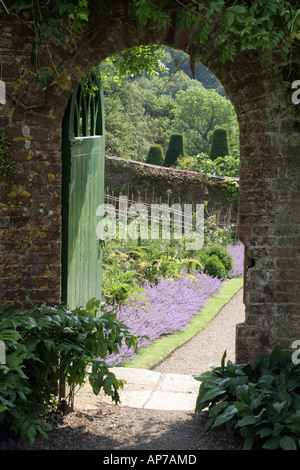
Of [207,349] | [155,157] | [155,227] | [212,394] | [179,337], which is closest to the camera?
[212,394]

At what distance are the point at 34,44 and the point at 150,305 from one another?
450 cm

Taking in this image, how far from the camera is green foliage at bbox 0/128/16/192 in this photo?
13.1ft

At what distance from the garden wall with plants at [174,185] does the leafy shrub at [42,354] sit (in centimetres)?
1200

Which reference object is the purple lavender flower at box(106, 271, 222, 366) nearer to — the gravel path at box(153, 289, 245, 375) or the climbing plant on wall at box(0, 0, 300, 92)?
the gravel path at box(153, 289, 245, 375)

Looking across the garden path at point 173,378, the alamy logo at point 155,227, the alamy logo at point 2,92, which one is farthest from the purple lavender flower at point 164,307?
the alamy logo at point 2,92

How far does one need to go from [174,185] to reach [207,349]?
10.7 m

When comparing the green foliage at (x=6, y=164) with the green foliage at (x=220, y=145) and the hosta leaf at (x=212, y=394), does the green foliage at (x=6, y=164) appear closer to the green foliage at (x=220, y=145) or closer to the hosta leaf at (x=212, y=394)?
the hosta leaf at (x=212, y=394)

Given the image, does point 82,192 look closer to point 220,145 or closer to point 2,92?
point 2,92

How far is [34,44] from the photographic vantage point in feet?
12.8

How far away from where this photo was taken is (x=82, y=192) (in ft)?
16.2

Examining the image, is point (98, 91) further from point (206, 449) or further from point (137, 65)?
point (206, 449)

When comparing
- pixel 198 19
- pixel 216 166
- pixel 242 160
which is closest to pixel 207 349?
pixel 242 160

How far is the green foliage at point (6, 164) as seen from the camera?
13.1 ft

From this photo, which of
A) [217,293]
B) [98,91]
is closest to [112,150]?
[217,293]
